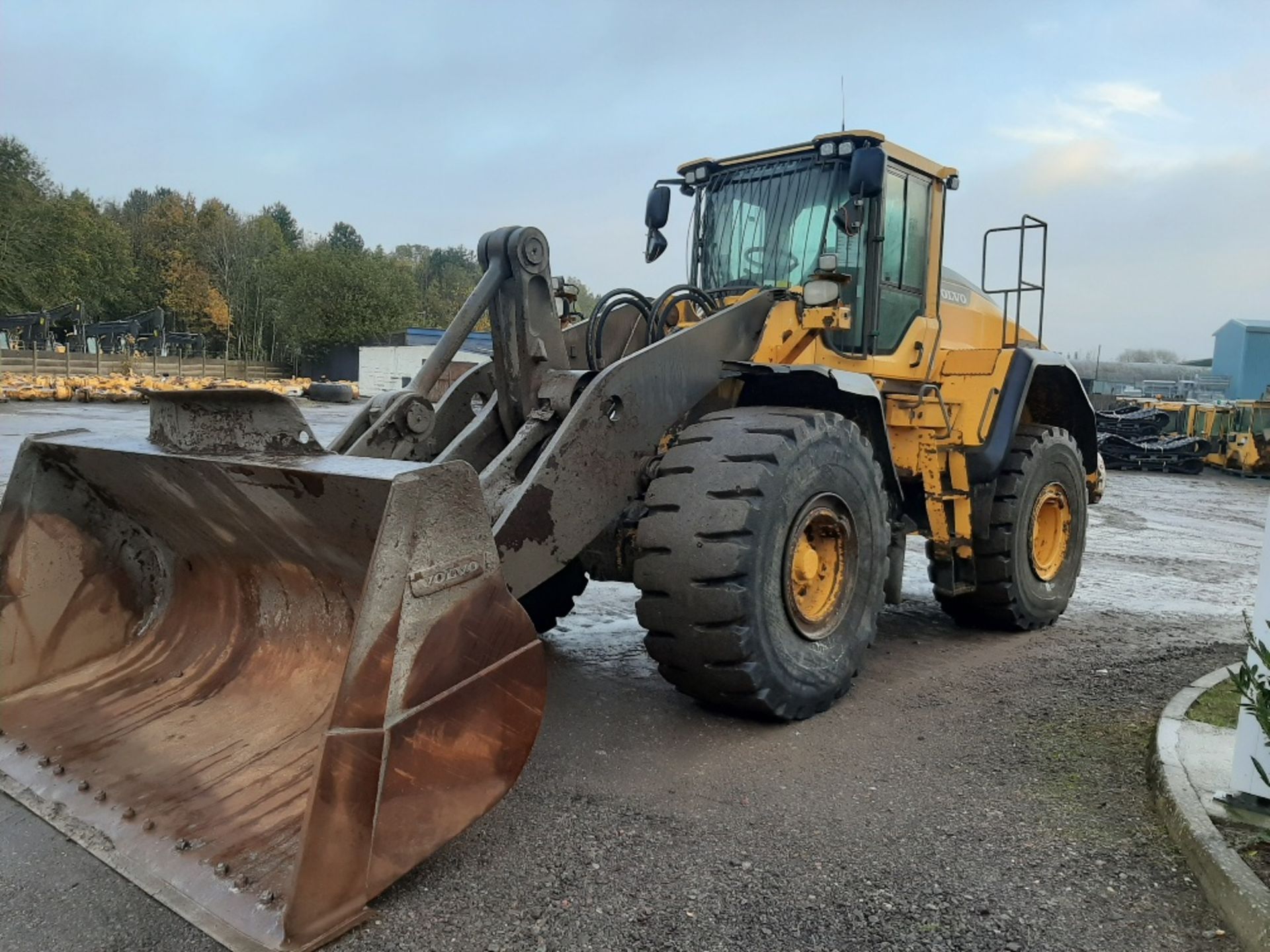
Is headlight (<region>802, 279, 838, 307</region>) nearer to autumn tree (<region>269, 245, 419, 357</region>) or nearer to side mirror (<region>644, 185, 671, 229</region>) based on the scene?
side mirror (<region>644, 185, 671, 229</region>)

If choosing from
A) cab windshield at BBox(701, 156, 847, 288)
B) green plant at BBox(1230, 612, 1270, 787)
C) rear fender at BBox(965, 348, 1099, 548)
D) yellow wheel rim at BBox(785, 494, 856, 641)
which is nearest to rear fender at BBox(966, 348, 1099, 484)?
rear fender at BBox(965, 348, 1099, 548)

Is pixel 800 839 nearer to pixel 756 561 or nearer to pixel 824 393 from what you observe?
pixel 756 561

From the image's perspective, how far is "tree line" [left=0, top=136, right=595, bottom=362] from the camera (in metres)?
40.3

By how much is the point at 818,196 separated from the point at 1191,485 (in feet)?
58.7

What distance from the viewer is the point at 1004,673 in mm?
5410

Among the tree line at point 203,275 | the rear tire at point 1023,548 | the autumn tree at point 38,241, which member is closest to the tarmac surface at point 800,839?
the rear tire at point 1023,548

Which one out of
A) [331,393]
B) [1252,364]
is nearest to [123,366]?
[331,393]

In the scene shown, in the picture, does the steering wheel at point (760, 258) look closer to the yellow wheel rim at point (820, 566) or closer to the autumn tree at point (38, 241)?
the yellow wheel rim at point (820, 566)

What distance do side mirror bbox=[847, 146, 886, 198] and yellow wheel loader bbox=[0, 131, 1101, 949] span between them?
0.04 feet

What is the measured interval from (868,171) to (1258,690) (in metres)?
3.11

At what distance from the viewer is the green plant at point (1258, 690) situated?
295 cm

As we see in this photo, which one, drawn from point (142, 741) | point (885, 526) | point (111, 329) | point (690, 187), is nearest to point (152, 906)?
point (142, 741)

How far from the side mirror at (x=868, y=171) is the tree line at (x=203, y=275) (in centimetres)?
3812

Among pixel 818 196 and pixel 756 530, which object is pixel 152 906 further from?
pixel 818 196
